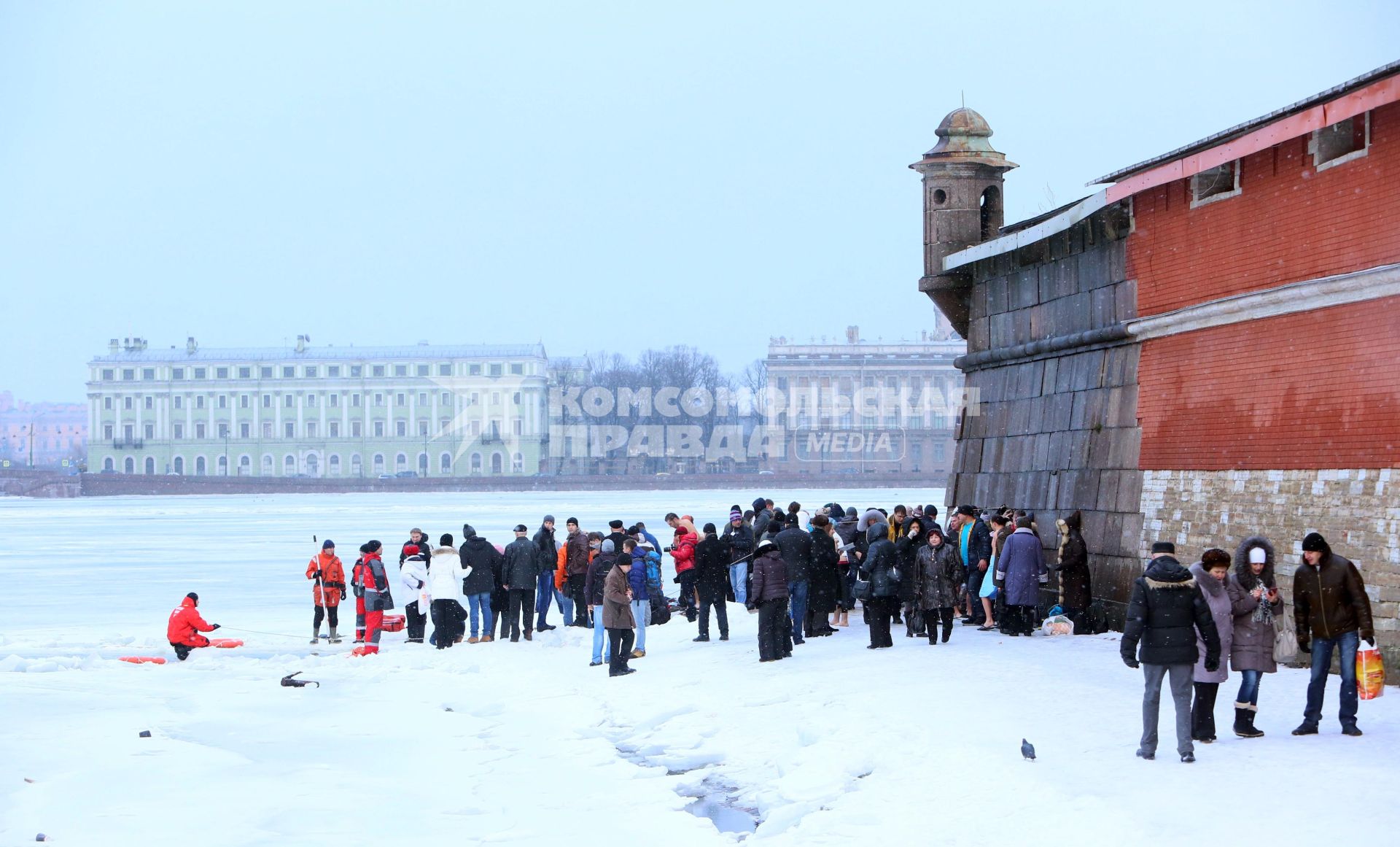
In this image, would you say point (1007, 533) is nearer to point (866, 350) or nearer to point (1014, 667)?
point (1014, 667)

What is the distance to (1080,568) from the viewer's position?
1395 centimetres

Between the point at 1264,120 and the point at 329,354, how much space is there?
118m

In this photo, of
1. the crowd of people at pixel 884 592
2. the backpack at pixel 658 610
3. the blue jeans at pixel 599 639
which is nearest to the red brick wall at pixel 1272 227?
the crowd of people at pixel 884 592

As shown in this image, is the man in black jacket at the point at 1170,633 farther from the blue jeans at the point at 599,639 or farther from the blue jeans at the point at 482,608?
the blue jeans at the point at 482,608

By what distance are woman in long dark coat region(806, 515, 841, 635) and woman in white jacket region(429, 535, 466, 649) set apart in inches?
146

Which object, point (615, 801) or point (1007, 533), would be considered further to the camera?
point (1007, 533)

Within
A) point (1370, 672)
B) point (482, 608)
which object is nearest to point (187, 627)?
point (482, 608)

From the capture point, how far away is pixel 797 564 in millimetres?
13938

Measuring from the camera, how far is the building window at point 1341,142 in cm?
1073

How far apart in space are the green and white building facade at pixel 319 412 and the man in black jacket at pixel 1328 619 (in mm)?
109461

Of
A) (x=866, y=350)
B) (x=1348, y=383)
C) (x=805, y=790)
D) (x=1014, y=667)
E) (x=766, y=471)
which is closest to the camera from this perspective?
(x=805, y=790)

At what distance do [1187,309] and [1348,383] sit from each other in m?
2.54

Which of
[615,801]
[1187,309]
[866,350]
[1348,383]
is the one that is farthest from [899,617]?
[866,350]

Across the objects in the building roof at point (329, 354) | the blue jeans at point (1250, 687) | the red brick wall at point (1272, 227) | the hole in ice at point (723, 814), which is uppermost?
the building roof at point (329, 354)
